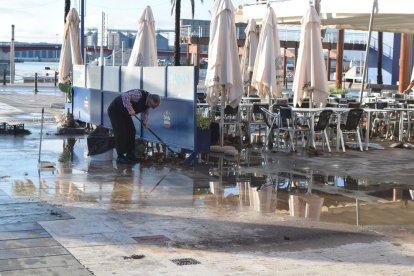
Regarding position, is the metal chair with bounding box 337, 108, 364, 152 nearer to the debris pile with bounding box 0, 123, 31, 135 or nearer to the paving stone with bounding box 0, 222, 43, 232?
the debris pile with bounding box 0, 123, 31, 135

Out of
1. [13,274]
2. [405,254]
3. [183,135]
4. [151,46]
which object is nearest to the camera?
[13,274]

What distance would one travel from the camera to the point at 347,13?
1731 centimetres

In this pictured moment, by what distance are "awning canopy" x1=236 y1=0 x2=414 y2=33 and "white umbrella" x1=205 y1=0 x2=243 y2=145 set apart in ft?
12.8

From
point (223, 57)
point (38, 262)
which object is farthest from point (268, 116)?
point (38, 262)

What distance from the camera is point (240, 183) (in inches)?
429

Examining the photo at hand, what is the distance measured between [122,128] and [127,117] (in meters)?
0.23

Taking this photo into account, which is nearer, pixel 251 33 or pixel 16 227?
pixel 16 227

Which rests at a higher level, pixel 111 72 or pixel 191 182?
pixel 111 72

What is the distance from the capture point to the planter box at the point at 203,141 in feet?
42.1

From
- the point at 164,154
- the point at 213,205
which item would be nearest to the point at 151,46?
the point at 164,154

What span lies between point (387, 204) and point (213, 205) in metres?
2.40

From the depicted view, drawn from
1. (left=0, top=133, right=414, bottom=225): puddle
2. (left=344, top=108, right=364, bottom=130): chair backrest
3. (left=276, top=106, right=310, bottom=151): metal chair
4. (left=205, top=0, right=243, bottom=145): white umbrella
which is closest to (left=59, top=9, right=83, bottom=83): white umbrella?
(left=205, top=0, right=243, bottom=145): white umbrella

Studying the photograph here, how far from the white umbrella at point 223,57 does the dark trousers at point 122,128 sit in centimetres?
198

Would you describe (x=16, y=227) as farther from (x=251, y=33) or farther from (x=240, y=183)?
(x=251, y=33)
